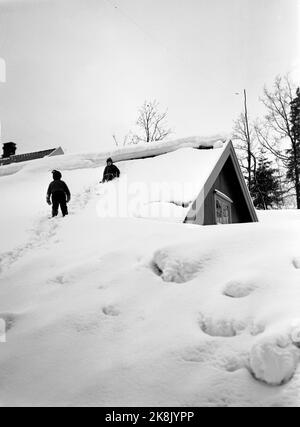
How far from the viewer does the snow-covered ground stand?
6.23 feet

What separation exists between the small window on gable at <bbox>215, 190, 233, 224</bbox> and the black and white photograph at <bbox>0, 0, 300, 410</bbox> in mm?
72

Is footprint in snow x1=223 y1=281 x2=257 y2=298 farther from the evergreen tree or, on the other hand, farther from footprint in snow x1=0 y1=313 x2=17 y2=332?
the evergreen tree

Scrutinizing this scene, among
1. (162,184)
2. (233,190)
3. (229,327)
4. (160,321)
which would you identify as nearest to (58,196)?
(162,184)

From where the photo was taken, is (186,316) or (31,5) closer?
(186,316)

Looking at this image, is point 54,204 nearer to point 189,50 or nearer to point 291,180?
point 189,50

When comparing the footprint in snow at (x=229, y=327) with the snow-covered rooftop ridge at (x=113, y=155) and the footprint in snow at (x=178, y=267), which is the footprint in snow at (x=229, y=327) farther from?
the snow-covered rooftop ridge at (x=113, y=155)

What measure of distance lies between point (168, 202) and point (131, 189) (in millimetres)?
1077

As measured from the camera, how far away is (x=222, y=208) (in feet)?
28.0

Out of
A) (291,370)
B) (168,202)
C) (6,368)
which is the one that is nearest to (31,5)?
(168,202)

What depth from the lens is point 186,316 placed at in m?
2.39

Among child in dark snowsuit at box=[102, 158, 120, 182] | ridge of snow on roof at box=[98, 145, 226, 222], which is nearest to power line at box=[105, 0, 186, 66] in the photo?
ridge of snow on roof at box=[98, 145, 226, 222]

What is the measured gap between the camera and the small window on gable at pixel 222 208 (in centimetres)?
800

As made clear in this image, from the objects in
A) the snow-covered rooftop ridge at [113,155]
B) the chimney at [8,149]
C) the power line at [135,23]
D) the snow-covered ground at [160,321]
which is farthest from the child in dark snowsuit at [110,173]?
the chimney at [8,149]

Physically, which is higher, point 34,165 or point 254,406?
point 34,165
